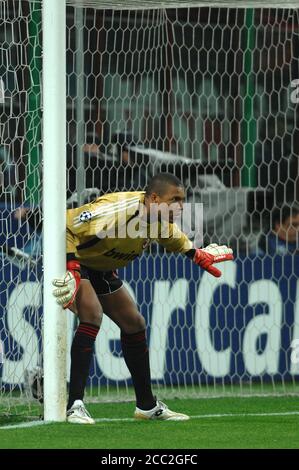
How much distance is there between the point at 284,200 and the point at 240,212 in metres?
0.42

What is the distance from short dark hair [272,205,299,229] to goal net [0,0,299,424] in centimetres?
1

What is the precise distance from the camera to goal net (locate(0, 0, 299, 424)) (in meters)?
10.1

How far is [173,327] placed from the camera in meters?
10.6

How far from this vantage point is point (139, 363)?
844 centimetres

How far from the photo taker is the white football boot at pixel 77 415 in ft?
26.4

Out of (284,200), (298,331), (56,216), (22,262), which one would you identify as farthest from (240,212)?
(56,216)

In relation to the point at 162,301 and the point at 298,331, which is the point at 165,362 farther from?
the point at 298,331

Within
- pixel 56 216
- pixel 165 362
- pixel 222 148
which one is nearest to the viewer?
pixel 56 216

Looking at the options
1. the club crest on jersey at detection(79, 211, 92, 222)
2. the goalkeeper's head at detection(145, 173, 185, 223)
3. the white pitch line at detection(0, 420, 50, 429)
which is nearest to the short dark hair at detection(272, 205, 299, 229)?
the goalkeeper's head at detection(145, 173, 185, 223)

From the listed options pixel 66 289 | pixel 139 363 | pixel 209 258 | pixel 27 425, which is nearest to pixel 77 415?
pixel 27 425

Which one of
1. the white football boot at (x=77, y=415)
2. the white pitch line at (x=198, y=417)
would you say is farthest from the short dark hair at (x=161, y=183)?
the white pitch line at (x=198, y=417)

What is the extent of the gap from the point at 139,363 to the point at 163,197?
43.5 inches

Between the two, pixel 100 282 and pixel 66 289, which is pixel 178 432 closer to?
pixel 66 289

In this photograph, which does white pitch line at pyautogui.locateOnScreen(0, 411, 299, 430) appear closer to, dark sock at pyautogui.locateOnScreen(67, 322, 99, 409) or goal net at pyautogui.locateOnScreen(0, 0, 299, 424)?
dark sock at pyautogui.locateOnScreen(67, 322, 99, 409)
